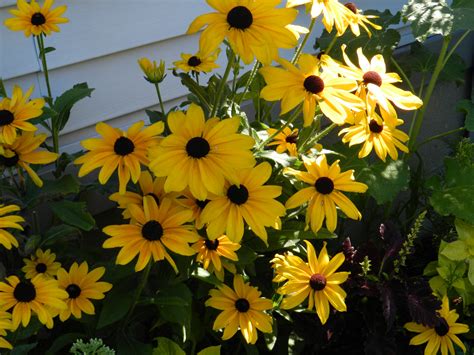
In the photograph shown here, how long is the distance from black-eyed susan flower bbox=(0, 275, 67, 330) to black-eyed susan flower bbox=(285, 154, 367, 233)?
1.75 ft

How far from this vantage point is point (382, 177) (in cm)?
195

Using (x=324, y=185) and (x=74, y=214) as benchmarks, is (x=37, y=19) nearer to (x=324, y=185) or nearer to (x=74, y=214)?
(x=74, y=214)

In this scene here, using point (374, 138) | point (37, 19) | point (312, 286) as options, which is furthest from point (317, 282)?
point (37, 19)

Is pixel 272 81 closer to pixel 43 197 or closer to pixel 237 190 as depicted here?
pixel 237 190

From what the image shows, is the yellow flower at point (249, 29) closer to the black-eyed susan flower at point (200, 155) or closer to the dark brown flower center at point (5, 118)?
the black-eyed susan flower at point (200, 155)

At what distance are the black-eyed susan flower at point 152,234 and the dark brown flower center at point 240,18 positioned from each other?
378 mm

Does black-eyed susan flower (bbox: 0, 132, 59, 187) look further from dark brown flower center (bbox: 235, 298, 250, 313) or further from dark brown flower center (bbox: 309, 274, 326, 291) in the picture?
dark brown flower center (bbox: 309, 274, 326, 291)

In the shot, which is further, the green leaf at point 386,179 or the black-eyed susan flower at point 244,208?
the green leaf at point 386,179

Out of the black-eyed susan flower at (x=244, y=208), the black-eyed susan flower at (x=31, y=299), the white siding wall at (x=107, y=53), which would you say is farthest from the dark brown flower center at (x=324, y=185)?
the white siding wall at (x=107, y=53)

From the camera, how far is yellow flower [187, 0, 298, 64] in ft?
4.04

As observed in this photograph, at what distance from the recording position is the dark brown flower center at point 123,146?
1.32m

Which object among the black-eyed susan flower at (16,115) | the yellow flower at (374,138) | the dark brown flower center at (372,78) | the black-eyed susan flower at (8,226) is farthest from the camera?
the yellow flower at (374,138)

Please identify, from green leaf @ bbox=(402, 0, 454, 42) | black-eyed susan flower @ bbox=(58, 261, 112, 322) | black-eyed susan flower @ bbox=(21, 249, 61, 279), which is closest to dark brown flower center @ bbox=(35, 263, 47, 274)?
black-eyed susan flower @ bbox=(21, 249, 61, 279)

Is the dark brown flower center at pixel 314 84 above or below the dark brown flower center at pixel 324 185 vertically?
above
